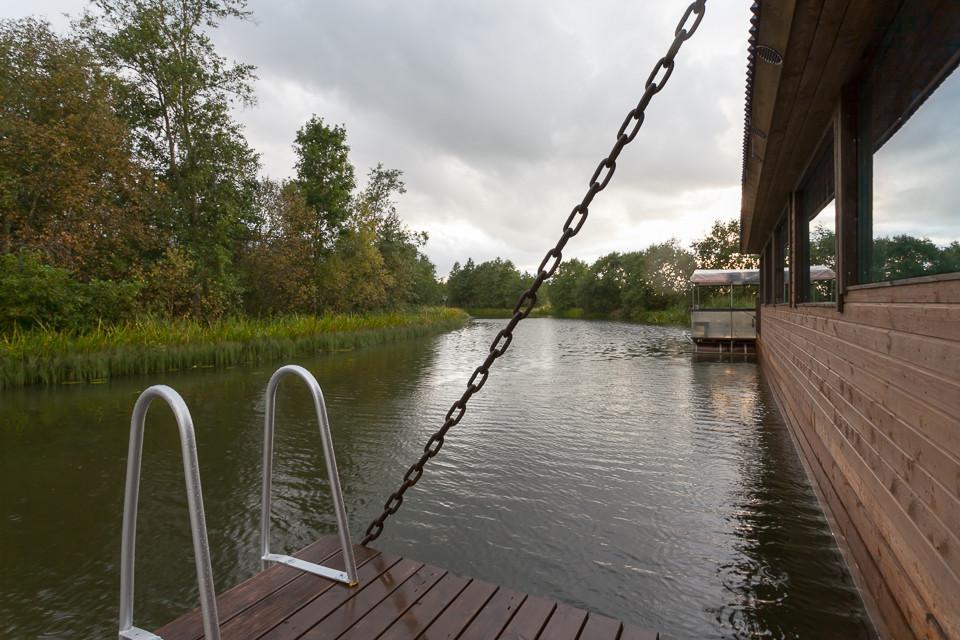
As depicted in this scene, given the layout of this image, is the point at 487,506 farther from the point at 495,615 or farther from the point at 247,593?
the point at 247,593

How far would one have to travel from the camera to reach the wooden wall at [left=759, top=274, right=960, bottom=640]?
1.81m

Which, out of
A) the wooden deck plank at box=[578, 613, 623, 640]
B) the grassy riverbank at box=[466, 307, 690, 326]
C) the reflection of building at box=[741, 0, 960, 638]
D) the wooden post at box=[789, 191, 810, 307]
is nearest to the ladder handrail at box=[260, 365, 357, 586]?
the wooden deck plank at box=[578, 613, 623, 640]

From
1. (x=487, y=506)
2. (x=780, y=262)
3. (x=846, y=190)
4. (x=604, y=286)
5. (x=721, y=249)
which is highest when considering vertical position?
(x=721, y=249)

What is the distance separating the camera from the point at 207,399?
28.1ft

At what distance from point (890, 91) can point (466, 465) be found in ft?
14.6

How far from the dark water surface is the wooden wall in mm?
364

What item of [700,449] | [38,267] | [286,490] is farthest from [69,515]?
[38,267]

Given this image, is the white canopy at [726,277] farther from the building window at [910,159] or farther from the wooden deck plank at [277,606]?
the wooden deck plank at [277,606]

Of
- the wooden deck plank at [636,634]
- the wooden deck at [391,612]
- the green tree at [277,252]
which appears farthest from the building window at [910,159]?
the green tree at [277,252]

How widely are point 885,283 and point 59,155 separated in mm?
16209

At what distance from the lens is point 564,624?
199cm

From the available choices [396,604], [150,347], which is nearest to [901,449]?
[396,604]

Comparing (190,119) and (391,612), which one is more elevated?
(190,119)

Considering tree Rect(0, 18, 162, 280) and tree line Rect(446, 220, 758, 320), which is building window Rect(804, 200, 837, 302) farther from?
tree line Rect(446, 220, 758, 320)
